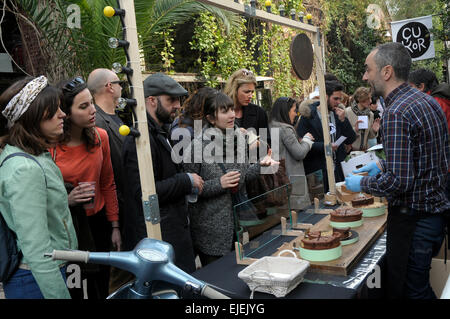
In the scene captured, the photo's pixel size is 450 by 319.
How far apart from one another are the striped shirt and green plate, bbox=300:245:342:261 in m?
0.40

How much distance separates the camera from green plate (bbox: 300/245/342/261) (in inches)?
83.6

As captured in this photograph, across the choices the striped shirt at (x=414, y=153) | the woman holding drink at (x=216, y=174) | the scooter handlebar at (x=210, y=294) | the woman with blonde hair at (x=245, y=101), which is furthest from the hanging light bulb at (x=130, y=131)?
the woman with blonde hair at (x=245, y=101)

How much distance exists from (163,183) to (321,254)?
0.96 meters

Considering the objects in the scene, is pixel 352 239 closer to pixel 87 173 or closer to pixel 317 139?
pixel 87 173

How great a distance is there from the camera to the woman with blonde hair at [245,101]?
3.93 metres

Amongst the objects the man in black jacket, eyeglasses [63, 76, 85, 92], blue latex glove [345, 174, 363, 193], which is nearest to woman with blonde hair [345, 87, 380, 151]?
the man in black jacket

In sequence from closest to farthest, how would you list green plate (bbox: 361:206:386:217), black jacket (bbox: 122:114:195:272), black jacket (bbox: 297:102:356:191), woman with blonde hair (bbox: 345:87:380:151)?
black jacket (bbox: 122:114:195:272) < green plate (bbox: 361:206:386:217) < black jacket (bbox: 297:102:356:191) < woman with blonde hair (bbox: 345:87:380:151)

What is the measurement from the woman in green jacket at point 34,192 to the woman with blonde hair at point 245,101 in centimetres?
237

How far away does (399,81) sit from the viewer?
87.5 inches

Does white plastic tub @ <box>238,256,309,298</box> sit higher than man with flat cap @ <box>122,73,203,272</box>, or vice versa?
man with flat cap @ <box>122,73,203,272</box>

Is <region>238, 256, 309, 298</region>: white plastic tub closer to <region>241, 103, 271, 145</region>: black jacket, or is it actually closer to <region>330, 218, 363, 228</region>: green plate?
<region>330, 218, 363, 228</region>: green plate

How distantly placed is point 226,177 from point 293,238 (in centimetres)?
59

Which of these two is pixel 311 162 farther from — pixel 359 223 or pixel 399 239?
pixel 399 239
